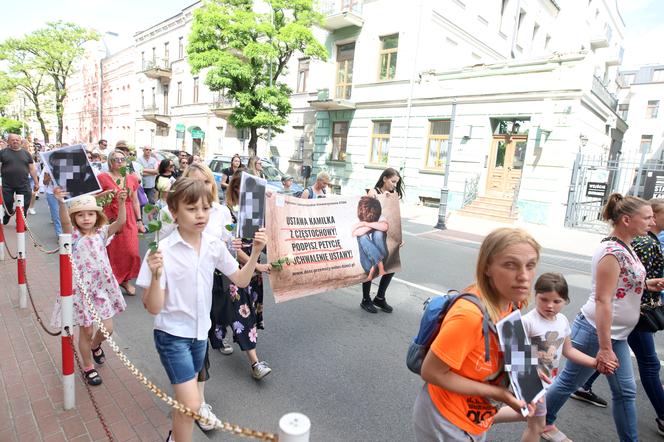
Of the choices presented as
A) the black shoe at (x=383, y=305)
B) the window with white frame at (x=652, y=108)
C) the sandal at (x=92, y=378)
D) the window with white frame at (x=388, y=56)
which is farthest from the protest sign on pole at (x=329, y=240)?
the window with white frame at (x=652, y=108)

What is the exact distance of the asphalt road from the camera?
10.1 feet

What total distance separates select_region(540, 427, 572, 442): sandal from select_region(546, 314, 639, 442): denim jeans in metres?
0.07

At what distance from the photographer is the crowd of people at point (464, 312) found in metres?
1.66

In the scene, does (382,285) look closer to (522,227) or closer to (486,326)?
(486,326)

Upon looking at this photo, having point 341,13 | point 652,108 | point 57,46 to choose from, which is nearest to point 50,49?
point 57,46

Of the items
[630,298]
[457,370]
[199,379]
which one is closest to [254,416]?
[199,379]

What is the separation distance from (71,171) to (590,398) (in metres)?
5.65

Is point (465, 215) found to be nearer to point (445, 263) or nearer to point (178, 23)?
point (445, 263)

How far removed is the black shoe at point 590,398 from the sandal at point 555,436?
82 cm

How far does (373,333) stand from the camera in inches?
188

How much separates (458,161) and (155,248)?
1671 cm

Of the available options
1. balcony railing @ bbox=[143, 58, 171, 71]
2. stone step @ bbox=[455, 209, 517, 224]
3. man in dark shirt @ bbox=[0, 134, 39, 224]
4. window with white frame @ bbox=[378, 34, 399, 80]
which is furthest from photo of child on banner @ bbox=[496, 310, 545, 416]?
balcony railing @ bbox=[143, 58, 171, 71]

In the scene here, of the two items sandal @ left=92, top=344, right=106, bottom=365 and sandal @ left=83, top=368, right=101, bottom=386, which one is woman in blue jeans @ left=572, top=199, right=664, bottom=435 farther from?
sandal @ left=92, top=344, right=106, bottom=365

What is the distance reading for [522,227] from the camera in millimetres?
12289
